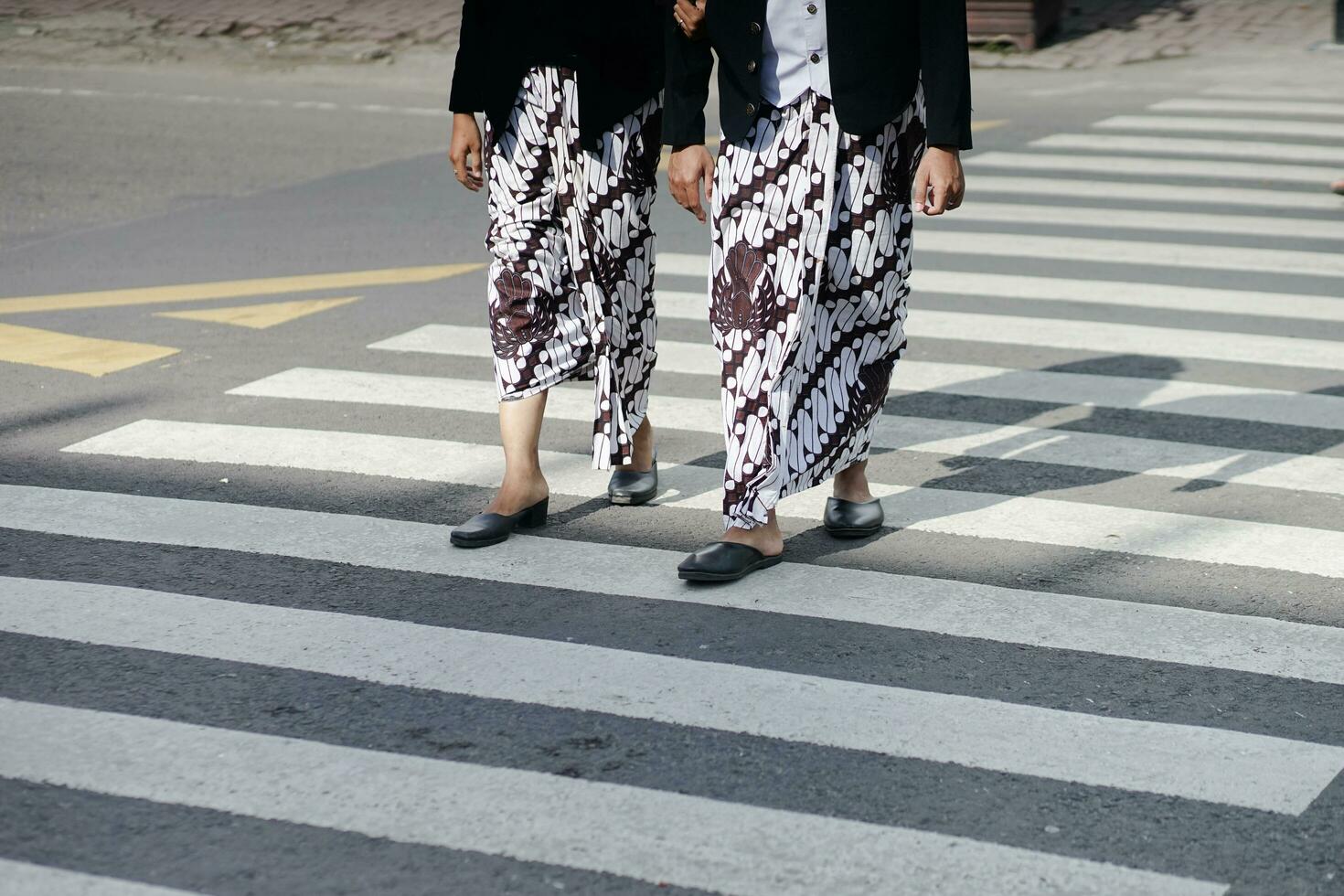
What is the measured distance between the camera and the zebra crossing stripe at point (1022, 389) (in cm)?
594

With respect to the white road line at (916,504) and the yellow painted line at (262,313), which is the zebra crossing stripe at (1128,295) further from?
the white road line at (916,504)

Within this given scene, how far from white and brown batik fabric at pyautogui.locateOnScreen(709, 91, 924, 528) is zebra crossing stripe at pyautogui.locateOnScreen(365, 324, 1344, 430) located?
189cm

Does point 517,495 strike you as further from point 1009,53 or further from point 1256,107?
point 1009,53

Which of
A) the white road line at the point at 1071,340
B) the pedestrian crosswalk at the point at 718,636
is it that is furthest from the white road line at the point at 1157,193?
the pedestrian crosswalk at the point at 718,636

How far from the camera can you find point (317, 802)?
10.2 ft

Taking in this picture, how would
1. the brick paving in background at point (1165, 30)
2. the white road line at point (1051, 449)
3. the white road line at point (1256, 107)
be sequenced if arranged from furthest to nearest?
the brick paving in background at point (1165, 30) < the white road line at point (1256, 107) < the white road line at point (1051, 449)

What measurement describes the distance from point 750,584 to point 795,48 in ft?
4.12

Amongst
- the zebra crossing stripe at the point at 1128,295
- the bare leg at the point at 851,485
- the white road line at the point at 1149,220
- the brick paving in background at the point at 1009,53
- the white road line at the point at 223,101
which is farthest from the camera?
the brick paving in background at the point at 1009,53

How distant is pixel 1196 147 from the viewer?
1197 cm

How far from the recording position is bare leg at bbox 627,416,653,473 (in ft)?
16.2

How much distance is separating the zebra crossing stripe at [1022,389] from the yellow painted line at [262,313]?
95 centimetres

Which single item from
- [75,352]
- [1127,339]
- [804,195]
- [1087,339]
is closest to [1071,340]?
[1087,339]

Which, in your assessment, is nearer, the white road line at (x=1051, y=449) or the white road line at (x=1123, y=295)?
the white road line at (x=1051, y=449)

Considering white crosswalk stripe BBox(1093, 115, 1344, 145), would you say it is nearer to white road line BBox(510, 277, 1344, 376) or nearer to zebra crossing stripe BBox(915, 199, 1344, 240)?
zebra crossing stripe BBox(915, 199, 1344, 240)
